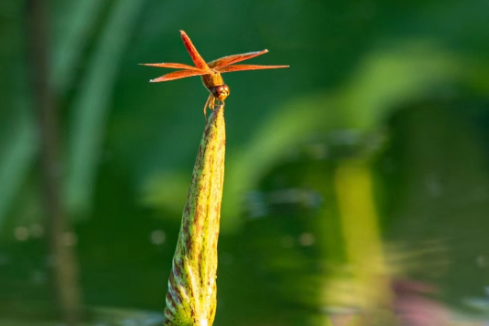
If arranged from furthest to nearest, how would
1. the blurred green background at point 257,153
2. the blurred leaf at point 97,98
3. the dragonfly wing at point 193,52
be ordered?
1. the blurred leaf at point 97,98
2. the blurred green background at point 257,153
3. the dragonfly wing at point 193,52

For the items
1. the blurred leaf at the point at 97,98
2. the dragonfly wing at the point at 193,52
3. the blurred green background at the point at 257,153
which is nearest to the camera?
the dragonfly wing at the point at 193,52

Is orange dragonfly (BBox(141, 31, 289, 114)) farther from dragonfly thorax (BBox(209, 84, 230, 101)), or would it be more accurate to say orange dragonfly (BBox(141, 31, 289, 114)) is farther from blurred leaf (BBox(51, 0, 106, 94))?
blurred leaf (BBox(51, 0, 106, 94))

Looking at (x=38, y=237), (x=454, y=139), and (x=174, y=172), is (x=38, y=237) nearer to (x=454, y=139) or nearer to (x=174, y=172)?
(x=174, y=172)

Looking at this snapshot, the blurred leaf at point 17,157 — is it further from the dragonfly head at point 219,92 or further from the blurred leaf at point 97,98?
the dragonfly head at point 219,92

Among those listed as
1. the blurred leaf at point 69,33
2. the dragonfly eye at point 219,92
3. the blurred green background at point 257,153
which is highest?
the blurred leaf at point 69,33

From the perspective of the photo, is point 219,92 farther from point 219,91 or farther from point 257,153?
point 257,153

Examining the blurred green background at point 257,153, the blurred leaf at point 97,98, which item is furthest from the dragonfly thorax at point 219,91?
the blurred leaf at point 97,98

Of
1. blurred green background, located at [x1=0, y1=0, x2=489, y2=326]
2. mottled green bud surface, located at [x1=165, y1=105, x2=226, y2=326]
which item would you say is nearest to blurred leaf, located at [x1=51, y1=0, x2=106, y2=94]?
blurred green background, located at [x1=0, y1=0, x2=489, y2=326]

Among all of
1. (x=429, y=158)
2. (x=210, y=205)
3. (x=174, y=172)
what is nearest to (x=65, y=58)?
(x=174, y=172)
